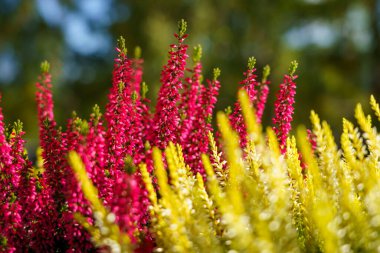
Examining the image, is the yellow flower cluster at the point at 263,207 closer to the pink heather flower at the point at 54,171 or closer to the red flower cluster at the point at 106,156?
the red flower cluster at the point at 106,156

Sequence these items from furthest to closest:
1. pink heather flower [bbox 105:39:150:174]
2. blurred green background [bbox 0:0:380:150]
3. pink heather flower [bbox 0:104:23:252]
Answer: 1. blurred green background [bbox 0:0:380:150]
2. pink heather flower [bbox 105:39:150:174]
3. pink heather flower [bbox 0:104:23:252]

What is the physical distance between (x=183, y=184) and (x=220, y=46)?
2749cm

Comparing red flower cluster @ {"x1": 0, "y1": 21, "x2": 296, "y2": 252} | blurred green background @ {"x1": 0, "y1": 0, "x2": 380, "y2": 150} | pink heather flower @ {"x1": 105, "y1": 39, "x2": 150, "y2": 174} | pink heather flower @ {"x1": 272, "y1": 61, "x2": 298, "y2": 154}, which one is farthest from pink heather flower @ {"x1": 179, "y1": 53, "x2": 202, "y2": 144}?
blurred green background @ {"x1": 0, "y1": 0, "x2": 380, "y2": 150}

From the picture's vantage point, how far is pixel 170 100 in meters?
4.49

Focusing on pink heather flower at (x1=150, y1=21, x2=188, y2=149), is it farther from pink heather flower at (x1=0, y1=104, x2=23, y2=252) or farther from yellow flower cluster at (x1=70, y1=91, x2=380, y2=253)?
pink heather flower at (x1=0, y1=104, x2=23, y2=252)

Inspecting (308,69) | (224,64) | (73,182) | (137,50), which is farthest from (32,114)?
(73,182)

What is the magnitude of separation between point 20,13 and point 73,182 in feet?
111

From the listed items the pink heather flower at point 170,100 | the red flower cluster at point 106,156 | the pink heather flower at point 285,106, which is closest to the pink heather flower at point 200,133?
the red flower cluster at point 106,156

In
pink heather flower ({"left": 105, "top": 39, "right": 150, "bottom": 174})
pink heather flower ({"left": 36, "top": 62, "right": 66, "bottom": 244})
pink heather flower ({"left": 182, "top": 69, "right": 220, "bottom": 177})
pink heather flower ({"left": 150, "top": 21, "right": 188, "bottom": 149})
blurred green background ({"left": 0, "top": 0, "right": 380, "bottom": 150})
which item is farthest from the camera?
blurred green background ({"left": 0, "top": 0, "right": 380, "bottom": 150})

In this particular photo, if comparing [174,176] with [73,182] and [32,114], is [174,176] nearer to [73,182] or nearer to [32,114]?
[73,182]

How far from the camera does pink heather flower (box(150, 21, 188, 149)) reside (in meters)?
4.44

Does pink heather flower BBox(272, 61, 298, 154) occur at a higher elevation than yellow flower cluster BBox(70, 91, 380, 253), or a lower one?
higher

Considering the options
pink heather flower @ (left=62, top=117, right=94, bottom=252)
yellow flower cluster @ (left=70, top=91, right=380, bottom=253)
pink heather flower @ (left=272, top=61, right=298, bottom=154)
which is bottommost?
yellow flower cluster @ (left=70, top=91, right=380, bottom=253)

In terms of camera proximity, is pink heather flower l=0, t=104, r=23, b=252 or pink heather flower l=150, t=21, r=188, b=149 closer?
pink heather flower l=0, t=104, r=23, b=252
